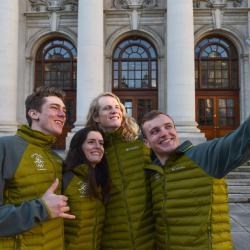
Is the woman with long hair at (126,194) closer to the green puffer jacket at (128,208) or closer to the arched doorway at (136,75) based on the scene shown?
the green puffer jacket at (128,208)

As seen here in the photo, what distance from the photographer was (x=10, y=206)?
2311mm

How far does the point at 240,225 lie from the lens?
7406 millimetres

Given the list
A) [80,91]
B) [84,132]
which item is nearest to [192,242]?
[84,132]

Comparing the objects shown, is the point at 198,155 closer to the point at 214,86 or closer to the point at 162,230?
the point at 162,230

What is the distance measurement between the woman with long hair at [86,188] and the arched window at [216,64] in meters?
16.6

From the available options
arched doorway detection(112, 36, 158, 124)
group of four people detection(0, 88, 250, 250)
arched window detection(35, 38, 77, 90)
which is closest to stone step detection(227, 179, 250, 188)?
arched doorway detection(112, 36, 158, 124)

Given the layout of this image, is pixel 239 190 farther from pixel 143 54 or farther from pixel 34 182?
pixel 34 182

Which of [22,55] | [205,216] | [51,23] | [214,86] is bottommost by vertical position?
[205,216]

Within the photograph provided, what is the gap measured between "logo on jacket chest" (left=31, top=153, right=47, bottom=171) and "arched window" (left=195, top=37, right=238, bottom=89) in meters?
17.2

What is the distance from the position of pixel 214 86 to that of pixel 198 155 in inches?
674

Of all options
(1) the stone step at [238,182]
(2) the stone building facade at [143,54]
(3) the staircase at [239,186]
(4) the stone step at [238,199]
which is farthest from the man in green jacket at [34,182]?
(2) the stone building facade at [143,54]

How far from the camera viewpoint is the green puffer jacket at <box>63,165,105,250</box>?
2.88m

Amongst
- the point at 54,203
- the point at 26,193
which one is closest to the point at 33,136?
the point at 26,193

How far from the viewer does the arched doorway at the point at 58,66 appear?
19.6 m
